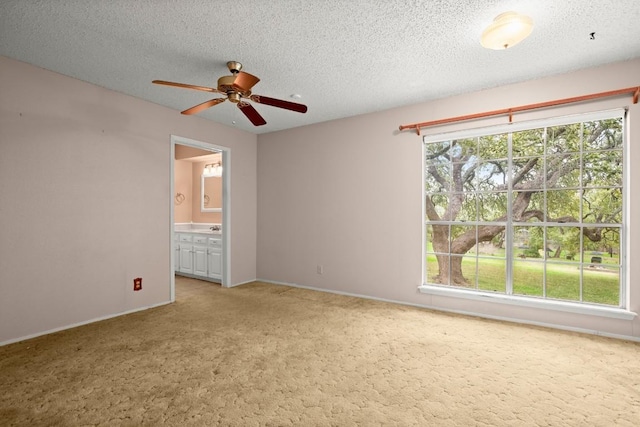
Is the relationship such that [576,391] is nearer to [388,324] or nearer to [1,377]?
[388,324]

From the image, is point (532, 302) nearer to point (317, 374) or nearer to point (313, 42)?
point (317, 374)

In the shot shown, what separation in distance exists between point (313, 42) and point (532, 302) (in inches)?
134

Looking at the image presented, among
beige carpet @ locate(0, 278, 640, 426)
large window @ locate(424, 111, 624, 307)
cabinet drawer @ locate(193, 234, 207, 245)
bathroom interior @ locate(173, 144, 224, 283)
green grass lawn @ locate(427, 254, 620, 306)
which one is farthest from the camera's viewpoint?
green grass lawn @ locate(427, 254, 620, 306)

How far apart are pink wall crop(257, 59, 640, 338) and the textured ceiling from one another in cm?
25

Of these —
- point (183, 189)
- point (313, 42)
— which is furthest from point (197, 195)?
point (313, 42)

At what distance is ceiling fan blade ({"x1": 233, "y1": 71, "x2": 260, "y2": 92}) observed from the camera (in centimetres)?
259

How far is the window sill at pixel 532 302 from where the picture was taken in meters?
2.98

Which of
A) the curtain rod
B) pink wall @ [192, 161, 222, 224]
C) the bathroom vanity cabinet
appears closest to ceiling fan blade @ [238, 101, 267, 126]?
the curtain rod

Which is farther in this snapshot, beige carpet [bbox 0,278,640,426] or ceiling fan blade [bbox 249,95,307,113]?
ceiling fan blade [bbox 249,95,307,113]

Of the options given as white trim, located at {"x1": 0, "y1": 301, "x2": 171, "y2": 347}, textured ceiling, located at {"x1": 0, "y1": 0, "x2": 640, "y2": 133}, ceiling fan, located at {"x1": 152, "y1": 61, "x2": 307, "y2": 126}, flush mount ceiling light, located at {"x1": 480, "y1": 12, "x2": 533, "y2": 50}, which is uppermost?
textured ceiling, located at {"x1": 0, "y1": 0, "x2": 640, "y2": 133}

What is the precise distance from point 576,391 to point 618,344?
124cm

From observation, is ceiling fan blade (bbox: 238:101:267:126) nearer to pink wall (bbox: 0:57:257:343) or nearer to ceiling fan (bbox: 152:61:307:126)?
ceiling fan (bbox: 152:61:307:126)

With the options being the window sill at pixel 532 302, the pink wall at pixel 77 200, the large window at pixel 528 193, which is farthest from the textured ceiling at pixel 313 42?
the window sill at pixel 532 302

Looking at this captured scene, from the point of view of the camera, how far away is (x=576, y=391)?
2102mm
